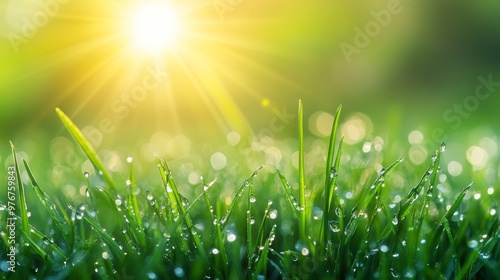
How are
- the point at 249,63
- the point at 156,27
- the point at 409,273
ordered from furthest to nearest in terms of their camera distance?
the point at 249,63 → the point at 156,27 → the point at 409,273

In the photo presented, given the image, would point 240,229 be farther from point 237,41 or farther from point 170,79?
point 237,41

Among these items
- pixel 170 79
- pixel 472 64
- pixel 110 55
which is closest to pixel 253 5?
pixel 170 79


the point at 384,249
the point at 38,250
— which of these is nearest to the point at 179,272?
the point at 38,250

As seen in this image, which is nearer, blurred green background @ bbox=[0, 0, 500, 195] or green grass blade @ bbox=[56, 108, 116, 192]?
green grass blade @ bbox=[56, 108, 116, 192]

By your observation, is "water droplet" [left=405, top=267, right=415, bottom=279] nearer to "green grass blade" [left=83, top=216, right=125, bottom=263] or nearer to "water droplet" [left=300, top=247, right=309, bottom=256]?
"water droplet" [left=300, top=247, right=309, bottom=256]

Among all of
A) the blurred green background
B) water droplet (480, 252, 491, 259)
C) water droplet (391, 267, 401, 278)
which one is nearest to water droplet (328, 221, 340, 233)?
water droplet (391, 267, 401, 278)

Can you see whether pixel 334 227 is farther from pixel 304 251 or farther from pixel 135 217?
pixel 135 217

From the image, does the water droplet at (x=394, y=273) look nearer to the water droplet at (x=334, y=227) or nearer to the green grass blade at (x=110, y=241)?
the water droplet at (x=334, y=227)

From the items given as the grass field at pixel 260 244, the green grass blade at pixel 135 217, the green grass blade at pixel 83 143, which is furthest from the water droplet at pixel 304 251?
the green grass blade at pixel 83 143
